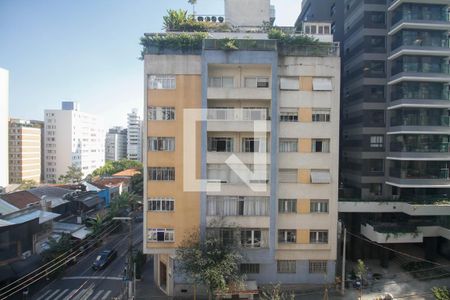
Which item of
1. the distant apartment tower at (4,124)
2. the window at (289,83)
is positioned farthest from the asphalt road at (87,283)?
the distant apartment tower at (4,124)

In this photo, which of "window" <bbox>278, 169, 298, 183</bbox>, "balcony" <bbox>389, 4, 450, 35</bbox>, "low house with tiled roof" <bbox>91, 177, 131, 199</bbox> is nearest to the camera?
"window" <bbox>278, 169, 298, 183</bbox>

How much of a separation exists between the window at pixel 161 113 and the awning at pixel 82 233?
20311 mm

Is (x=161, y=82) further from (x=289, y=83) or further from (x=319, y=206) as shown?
(x=319, y=206)

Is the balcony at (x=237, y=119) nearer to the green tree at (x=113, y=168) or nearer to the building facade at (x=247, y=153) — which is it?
the building facade at (x=247, y=153)

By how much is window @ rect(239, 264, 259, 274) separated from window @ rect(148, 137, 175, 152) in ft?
37.7

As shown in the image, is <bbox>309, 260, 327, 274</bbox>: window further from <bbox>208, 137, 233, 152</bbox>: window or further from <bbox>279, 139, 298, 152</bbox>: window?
<bbox>208, 137, 233, 152</bbox>: window

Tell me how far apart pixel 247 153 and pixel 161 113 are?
7606 millimetres

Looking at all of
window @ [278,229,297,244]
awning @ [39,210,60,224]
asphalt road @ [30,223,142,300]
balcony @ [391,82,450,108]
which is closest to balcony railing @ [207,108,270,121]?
window @ [278,229,297,244]

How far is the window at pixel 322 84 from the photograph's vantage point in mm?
23406

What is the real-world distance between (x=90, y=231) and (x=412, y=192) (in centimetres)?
3685

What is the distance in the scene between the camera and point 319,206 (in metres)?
23.8

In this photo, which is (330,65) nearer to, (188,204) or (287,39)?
(287,39)

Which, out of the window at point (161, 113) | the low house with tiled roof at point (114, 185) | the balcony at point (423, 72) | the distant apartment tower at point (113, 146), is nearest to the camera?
the window at point (161, 113)

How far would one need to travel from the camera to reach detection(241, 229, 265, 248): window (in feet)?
76.2
